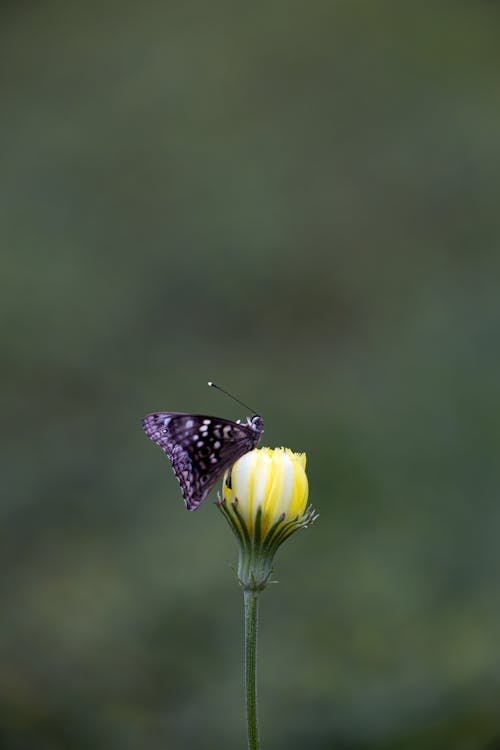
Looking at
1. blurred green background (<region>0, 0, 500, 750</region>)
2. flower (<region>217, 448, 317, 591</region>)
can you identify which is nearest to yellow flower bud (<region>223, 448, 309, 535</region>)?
flower (<region>217, 448, 317, 591</region>)

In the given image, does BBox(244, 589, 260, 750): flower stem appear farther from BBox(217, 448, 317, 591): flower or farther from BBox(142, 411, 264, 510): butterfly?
BBox(142, 411, 264, 510): butterfly

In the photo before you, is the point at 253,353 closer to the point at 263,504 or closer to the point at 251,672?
the point at 263,504

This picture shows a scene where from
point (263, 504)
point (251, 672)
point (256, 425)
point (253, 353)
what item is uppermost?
point (253, 353)

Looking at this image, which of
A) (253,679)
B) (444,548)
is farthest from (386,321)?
(253,679)

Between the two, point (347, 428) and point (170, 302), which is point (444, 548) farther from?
point (170, 302)

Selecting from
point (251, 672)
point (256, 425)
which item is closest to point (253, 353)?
point (256, 425)

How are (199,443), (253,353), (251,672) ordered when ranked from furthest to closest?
(253,353), (199,443), (251,672)

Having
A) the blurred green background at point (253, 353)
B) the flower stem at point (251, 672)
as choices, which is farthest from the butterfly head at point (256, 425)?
the blurred green background at point (253, 353)

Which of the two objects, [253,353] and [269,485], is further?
[253,353]

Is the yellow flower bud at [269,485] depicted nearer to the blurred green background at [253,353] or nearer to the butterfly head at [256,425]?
the butterfly head at [256,425]
